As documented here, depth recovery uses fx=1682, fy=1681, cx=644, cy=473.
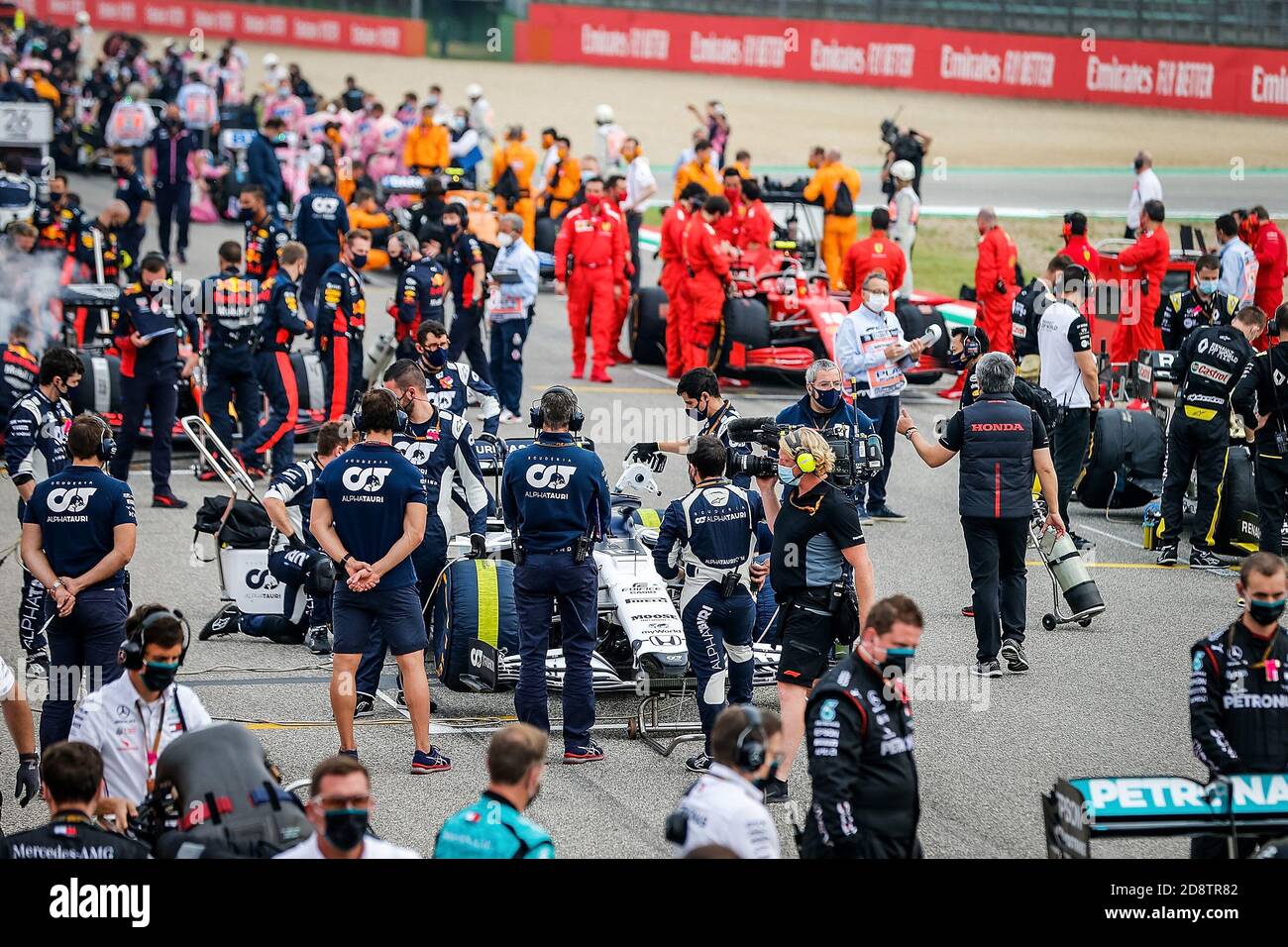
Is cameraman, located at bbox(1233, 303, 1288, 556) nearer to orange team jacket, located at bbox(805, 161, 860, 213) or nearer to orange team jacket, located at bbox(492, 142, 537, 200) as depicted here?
orange team jacket, located at bbox(805, 161, 860, 213)

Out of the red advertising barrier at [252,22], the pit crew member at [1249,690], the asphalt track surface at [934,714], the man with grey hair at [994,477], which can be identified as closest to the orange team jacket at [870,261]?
the asphalt track surface at [934,714]

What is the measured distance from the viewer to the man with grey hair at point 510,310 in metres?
16.5

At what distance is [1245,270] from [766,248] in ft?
17.4

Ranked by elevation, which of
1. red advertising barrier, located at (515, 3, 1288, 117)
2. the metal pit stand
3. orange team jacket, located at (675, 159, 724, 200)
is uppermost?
red advertising barrier, located at (515, 3, 1288, 117)

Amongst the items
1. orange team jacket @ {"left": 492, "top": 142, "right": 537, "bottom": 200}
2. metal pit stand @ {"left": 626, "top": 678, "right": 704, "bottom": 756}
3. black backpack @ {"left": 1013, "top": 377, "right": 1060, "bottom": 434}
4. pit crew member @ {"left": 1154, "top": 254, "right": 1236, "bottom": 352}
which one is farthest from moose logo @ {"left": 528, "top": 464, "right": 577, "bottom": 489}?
orange team jacket @ {"left": 492, "top": 142, "right": 537, "bottom": 200}

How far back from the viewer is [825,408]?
10.9 m

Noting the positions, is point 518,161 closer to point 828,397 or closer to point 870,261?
point 870,261

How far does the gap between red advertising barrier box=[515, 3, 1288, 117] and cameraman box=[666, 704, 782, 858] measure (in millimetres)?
37686

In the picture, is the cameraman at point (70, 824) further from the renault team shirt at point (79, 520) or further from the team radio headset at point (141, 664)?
the renault team shirt at point (79, 520)

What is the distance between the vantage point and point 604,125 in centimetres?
2638

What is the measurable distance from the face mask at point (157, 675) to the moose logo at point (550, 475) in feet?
8.33

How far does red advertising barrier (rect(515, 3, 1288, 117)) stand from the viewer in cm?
4016
